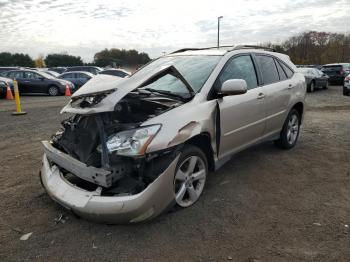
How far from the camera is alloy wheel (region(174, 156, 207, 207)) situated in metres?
3.37

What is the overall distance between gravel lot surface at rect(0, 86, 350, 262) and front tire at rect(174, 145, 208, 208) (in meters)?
0.14

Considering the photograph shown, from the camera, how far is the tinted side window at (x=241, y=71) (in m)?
4.11

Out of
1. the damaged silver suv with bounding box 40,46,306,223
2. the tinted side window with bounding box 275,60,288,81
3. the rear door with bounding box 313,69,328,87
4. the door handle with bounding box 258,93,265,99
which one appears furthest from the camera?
the rear door with bounding box 313,69,328,87

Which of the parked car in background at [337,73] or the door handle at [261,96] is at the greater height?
the door handle at [261,96]

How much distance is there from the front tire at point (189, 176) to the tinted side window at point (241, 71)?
0.96 meters

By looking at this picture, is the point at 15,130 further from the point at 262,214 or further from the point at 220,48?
the point at 262,214

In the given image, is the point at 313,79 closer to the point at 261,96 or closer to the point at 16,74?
the point at 261,96

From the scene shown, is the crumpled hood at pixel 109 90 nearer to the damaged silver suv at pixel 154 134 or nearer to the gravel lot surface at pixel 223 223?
the damaged silver suv at pixel 154 134

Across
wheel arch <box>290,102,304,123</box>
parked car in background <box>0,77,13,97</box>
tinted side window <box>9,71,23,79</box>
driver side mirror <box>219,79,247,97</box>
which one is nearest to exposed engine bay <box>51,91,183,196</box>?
driver side mirror <box>219,79,247,97</box>

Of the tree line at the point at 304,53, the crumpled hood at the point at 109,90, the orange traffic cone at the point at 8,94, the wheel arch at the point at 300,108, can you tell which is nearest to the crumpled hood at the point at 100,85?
the crumpled hood at the point at 109,90

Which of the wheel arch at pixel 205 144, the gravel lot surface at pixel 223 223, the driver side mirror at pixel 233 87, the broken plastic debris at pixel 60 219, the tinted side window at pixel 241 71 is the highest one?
the tinted side window at pixel 241 71

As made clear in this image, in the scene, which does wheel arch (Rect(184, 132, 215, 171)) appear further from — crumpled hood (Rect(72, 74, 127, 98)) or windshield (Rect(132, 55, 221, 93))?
crumpled hood (Rect(72, 74, 127, 98))

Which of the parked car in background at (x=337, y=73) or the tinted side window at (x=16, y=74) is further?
the parked car in background at (x=337, y=73)

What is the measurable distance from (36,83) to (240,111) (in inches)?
627
